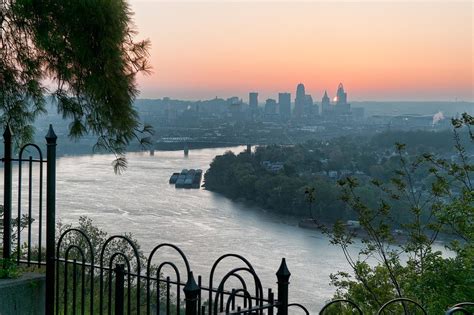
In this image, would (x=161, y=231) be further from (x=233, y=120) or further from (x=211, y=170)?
(x=233, y=120)

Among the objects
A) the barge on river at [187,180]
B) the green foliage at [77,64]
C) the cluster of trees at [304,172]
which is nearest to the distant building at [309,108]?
the cluster of trees at [304,172]

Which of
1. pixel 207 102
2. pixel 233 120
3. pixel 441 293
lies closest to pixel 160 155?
pixel 233 120

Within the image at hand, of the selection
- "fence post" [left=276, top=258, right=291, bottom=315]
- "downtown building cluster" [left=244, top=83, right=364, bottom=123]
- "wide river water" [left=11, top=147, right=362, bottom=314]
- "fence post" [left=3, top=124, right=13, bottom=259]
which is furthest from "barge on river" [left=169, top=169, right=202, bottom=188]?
"downtown building cluster" [left=244, top=83, right=364, bottom=123]

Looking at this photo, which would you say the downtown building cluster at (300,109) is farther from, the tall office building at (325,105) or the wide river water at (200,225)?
the wide river water at (200,225)

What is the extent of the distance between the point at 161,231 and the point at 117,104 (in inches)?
878

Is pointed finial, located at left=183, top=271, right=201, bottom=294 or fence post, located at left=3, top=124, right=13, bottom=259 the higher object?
fence post, located at left=3, top=124, right=13, bottom=259

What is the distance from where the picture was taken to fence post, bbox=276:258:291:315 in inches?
104

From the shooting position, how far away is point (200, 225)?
28.5m

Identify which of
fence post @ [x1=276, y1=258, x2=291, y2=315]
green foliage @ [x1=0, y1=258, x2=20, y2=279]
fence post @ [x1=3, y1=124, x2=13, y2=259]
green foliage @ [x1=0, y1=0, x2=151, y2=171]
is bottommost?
green foliage @ [x1=0, y1=258, x2=20, y2=279]

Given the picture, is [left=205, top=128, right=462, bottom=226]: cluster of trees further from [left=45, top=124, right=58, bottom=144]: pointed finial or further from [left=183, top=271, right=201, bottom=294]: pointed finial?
[left=183, top=271, right=201, bottom=294]: pointed finial

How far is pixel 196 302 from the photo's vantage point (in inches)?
97.7

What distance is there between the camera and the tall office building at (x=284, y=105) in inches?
3661

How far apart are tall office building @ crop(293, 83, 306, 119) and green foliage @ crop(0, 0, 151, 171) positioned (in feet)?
294

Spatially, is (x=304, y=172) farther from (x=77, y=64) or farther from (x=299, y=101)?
(x=299, y=101)
